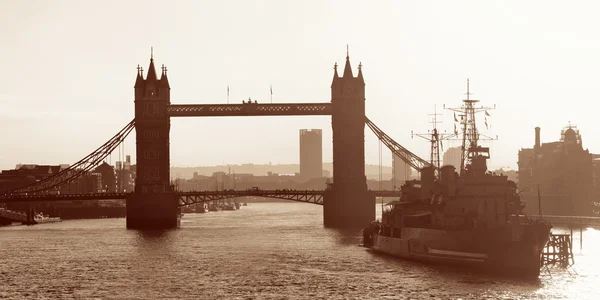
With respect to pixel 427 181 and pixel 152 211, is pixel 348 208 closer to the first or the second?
pixel 152 211

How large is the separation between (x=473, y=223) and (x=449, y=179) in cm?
645

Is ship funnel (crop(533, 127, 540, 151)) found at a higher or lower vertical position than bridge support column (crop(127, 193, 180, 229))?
higher

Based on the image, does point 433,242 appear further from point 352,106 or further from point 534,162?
point 534,162

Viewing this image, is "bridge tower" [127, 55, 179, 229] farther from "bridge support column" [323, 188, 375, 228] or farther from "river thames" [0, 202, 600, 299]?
"river thames" [0, 202, 600, 299]

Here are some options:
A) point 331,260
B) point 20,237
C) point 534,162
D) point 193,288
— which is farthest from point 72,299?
point 534,162

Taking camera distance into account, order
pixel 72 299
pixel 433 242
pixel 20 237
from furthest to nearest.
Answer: pixel 20 237 < pixel 433 242 < pixel 72 299

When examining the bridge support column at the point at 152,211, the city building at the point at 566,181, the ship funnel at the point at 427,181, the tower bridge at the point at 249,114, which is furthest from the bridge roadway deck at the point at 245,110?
the ship funnel at the point at 427,181

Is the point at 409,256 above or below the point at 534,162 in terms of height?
below

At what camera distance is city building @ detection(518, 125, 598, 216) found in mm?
164625

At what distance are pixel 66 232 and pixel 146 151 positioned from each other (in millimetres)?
16659

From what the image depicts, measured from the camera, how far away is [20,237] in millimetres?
132250

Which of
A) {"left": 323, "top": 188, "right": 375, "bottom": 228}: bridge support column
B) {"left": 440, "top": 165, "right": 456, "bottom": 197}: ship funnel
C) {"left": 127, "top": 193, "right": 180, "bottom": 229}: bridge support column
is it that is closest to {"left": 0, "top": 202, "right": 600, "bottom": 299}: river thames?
{"left": 440, "top": 165, "right": 456, "bottom": 197}: ship funnel

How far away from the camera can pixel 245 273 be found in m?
84.2

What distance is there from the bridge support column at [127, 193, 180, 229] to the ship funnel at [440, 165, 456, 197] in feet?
213
